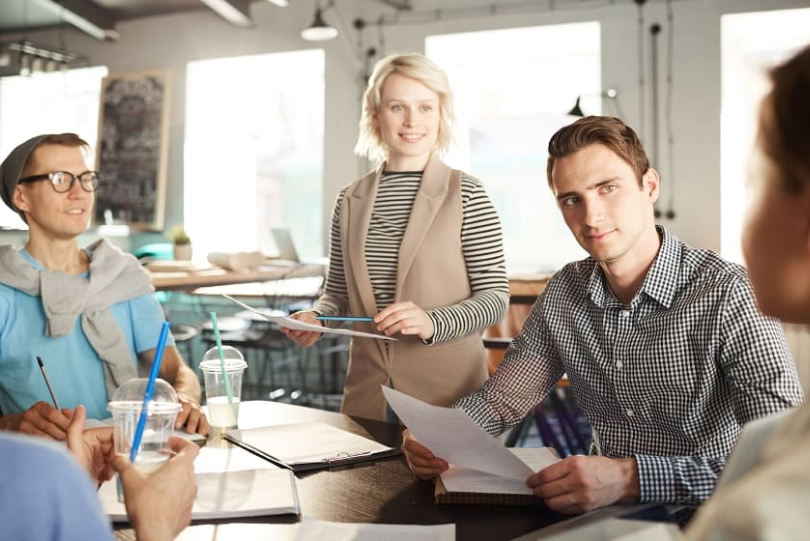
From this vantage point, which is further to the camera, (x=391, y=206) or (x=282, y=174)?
(x=282, y=174)

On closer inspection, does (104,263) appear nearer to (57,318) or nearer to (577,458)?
(57,318)

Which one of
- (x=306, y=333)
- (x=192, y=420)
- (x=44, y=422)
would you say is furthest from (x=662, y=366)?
(x=44, y=422)

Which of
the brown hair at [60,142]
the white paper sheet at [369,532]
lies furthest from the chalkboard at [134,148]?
the white paper sheet at [369,532]

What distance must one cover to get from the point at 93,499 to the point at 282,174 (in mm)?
6327

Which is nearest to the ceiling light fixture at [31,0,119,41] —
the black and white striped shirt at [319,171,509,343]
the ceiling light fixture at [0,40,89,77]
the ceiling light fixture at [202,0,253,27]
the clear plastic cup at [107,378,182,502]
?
the ceiling light fixture at [0,40,89,77]

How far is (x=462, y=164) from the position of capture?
242 inches

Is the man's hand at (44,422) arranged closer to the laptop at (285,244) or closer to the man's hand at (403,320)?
the man's hand at (403,320)

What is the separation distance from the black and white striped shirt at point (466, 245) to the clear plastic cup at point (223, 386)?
42 centimetres

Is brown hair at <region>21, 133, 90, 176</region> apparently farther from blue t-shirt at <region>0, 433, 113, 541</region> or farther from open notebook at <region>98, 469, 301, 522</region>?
blue t-shirt at <region>0, 433, 113, 541</region>

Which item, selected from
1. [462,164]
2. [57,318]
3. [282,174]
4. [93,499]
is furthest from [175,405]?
[282,174]

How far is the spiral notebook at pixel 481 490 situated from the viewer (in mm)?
1152

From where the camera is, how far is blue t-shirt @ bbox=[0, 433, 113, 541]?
1.48 ft

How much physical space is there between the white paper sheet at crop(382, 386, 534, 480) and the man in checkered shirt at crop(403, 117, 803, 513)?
0.04 metres

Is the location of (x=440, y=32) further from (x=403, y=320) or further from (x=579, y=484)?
(x=579, y=484)
